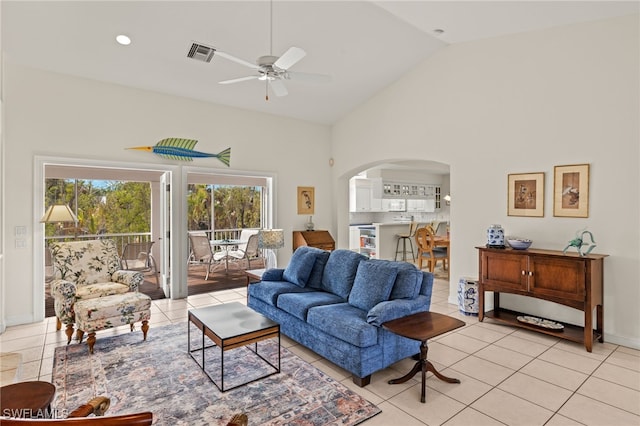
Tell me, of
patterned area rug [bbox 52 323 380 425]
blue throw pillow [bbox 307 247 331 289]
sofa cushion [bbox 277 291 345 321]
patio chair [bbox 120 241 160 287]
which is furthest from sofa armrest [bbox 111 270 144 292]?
patio chair [bbox 120 241 160 287]

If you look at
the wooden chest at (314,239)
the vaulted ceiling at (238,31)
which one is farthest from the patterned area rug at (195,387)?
the vaulted ceiling at (238,31)

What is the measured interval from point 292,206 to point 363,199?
155 inches

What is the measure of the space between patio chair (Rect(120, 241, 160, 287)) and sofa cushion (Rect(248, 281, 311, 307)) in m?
3.02

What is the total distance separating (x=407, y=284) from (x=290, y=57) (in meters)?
2.23

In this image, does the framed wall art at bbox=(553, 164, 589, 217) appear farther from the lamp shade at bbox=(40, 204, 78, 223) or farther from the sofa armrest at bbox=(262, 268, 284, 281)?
the lamp shade at bbox=(40, 204, 78, 223)

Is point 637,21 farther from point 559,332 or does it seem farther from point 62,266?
point 62,266

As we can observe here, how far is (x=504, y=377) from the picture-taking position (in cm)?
288

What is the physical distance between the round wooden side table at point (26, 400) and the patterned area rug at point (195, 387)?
89cm

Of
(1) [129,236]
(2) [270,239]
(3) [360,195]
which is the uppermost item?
(3) [360,195]

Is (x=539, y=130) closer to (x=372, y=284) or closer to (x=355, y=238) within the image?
(x=372, y=284)

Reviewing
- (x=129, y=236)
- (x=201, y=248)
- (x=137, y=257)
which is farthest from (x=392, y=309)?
(x=129, y=236)

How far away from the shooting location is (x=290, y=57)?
2.84 m

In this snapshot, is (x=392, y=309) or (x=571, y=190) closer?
(x=392, y=309)

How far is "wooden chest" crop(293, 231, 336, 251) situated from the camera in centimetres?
642
